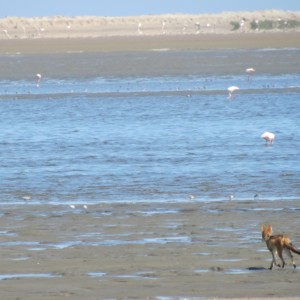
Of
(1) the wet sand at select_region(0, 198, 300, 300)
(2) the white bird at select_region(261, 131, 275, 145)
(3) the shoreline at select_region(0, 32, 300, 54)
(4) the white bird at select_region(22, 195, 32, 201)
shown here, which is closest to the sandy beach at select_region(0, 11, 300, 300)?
(1) the wet sand at select_region(0, 198, 300, 300)

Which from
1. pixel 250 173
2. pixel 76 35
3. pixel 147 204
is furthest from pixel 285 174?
pixel 76 35

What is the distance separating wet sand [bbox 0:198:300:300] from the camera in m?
7.93

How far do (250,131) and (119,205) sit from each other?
24.5ft

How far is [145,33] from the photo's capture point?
66.6 m

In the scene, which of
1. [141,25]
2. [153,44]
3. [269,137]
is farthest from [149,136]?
[141,25]

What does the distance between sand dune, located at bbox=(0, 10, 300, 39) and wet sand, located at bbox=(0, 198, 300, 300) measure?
5147cm

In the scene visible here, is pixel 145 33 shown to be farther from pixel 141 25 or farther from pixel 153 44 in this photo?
pixel 153 44

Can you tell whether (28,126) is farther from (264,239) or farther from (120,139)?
(264,239)

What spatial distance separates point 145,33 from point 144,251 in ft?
190

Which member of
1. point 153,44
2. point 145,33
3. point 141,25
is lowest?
point 153,44

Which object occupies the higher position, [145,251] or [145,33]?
[145,33]

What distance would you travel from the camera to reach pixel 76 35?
66.4 meters

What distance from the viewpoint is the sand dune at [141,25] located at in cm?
6694

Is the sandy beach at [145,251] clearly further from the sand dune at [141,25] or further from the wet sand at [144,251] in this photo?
the sand dune at [141,25]
